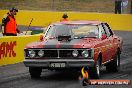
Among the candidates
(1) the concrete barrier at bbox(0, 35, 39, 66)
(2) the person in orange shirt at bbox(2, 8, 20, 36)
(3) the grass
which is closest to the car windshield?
(1) the concrete barrier at bbox(0, 35, 39, 66)

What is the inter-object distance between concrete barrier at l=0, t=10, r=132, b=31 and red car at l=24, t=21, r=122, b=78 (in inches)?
811

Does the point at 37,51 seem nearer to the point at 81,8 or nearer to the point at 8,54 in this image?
the point at 8,54

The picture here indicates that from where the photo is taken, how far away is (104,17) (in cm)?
3659

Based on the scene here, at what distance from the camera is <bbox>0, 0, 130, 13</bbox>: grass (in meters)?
51.4

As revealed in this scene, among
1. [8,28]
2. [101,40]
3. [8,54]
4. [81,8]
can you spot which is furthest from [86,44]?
[81,8]

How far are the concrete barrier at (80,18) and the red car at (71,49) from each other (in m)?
20.6

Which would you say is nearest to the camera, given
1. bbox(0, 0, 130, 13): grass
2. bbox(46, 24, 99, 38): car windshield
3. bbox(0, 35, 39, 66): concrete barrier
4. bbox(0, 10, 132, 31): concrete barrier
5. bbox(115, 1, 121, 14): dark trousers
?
bbox(46, 24, 99, 38): car windshield

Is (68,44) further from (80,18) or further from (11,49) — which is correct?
(80,18)

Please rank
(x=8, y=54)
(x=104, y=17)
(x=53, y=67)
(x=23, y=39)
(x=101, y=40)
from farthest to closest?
(x=104, y=17)
(x=23, y=39)
(x=8, y=54)
(x=101, y=40)
(x=53, y=67)

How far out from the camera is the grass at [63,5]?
51.4 metres

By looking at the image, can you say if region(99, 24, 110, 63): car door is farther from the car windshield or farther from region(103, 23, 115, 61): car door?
the car windshield

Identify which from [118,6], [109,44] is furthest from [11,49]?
[118,6]

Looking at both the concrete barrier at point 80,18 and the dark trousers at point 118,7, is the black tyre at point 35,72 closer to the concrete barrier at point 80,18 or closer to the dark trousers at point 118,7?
the concrete barrier at point 80,18

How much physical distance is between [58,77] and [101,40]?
1.49 m
